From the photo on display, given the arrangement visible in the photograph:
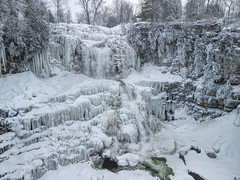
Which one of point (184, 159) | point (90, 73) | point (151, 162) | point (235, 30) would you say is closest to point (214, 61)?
point (235, 30)

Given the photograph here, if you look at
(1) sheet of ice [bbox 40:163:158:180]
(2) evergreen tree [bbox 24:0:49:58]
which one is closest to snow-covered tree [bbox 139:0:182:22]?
(2) evergreen tree [bbox 24:0:49:58]

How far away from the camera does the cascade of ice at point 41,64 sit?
8414 millimetres

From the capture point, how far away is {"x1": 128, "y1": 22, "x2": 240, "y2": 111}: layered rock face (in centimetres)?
825

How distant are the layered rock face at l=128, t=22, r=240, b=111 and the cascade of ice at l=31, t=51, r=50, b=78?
6.54m

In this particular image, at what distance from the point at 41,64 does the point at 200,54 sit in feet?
Result: 32.1

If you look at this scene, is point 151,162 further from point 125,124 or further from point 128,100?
point 128,100

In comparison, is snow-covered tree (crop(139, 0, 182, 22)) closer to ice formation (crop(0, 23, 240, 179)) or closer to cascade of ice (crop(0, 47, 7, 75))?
ice formation (crop(0, 23, 240, 179))

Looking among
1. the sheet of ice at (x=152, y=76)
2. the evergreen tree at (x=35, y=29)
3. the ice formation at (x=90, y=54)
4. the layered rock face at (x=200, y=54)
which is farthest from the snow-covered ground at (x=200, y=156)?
the evergreen tree at (x=35, y=29)

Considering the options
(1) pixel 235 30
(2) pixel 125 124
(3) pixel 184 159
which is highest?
(1) pixel 235 30

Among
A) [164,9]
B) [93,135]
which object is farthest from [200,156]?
[164,9]

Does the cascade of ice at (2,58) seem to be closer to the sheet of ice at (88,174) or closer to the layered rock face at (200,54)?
the sheet of ice at (88,174)

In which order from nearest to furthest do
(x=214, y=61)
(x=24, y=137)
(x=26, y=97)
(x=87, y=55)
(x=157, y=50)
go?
(x=24, y=137) → (x=26, y=97) → (x=214, y=61) → (x=87, y=55) → (x=157, y=50)

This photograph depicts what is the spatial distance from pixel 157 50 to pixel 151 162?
8501 mm

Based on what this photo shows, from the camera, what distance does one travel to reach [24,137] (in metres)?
5.59
